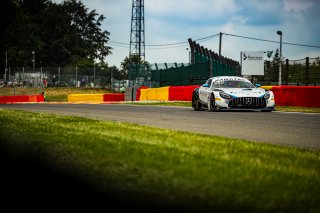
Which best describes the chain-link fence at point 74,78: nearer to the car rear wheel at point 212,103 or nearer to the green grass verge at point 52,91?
the green grass verge at point 52,91

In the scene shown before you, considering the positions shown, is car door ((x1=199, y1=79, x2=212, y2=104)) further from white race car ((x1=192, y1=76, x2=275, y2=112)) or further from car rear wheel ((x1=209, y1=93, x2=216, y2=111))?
car rear wheel ((x1=209, y1=93, x2=216, y2=111))

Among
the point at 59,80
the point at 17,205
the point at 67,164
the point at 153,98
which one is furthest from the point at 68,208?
the point at 59,80

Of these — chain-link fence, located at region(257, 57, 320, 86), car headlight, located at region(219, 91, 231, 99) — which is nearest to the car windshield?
car headlight, located at region(219, 91, 231, 99)

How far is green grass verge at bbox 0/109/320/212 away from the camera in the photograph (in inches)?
131

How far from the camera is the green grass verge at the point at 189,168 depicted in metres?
3.33

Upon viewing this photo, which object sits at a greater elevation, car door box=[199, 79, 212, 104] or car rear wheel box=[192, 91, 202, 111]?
car door box=[199, 79, 212, 104]

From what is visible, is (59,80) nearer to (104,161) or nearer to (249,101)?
(249,101)

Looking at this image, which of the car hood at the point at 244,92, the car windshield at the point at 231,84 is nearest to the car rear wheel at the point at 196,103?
the car windshield at the point at 231,84

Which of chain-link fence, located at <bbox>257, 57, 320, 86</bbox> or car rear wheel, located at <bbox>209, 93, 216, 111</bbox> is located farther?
chain-link fence, located at <bbox>257, 57, 320, 86</bbox>

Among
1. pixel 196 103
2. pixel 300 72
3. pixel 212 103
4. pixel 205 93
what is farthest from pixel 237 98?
pixel 300 72

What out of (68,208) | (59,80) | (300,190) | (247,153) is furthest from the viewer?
(59,80)

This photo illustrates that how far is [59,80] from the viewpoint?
51.2 m

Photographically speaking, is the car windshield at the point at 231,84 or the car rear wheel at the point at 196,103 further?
the car rear wheel at the point at 196,103

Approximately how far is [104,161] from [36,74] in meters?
49.2
